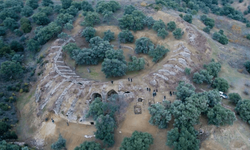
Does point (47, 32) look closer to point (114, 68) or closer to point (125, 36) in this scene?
point (125, 36)

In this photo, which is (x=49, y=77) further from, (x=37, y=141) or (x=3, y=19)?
(x=3, y=19)

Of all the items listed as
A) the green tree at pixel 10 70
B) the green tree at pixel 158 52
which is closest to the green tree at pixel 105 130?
the green tree at pixel 158 52

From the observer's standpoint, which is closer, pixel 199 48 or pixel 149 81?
pixel 149 81

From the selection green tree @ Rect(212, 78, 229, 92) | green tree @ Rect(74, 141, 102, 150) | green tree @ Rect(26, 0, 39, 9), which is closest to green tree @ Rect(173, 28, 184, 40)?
green tree @ Rect(212, 78, 229, 92)

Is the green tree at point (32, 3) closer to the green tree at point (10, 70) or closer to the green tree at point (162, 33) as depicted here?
the green tree at point (10, 70)

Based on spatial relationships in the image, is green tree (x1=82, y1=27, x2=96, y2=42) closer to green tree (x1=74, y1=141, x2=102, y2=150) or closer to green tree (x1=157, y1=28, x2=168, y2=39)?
green tree (x1=157, y1=28, x2=168, y2=39)

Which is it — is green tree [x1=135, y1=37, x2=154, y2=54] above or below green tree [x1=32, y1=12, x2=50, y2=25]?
below

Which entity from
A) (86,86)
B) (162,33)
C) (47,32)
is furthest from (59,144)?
(162,33)

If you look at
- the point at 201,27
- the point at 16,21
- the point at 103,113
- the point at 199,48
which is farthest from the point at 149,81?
the point at 16,21
